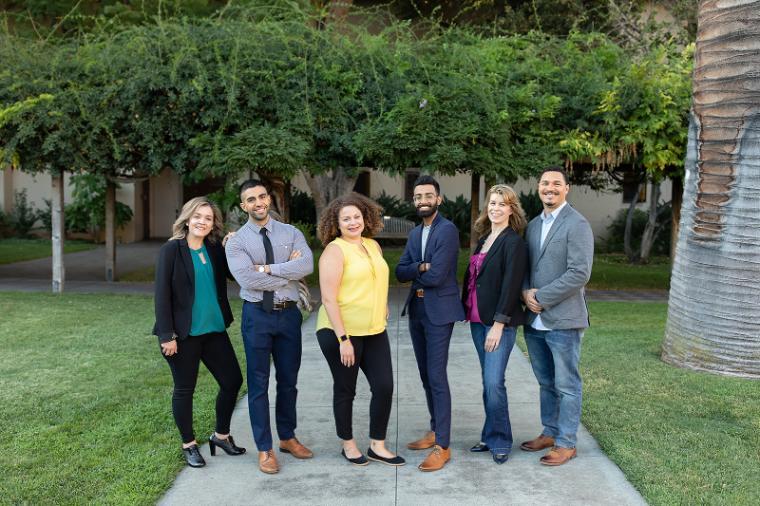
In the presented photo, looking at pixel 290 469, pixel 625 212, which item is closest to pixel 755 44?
pixel 290 469

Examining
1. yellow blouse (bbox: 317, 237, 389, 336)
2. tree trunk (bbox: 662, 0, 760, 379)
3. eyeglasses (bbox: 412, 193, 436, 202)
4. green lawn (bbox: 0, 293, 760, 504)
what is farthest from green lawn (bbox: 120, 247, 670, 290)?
yellow blouse (bbox: 317, 237, 389, 336)

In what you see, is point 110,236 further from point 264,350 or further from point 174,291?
point 264,350

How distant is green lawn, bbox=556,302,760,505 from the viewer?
4.25 meters

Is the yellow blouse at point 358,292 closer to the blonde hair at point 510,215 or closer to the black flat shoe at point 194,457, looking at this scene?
the blonde hair at point 510,215

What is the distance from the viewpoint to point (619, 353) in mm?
7809

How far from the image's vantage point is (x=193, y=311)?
4.48 meters

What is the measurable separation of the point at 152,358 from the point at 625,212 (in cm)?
1777

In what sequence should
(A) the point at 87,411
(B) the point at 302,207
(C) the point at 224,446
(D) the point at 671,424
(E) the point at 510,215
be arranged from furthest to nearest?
(B) the point at 302,207 → (A) the point at 87,411 → (D) the point at 671,424 → (C) the point at 224,446 → (E) the point at 510,215

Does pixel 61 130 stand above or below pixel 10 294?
above

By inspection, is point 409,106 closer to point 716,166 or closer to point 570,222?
point 716,166

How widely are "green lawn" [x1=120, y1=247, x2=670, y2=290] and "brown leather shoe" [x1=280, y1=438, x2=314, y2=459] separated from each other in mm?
8953

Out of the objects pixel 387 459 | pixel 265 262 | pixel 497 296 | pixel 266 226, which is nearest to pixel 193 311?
pixel 265 262

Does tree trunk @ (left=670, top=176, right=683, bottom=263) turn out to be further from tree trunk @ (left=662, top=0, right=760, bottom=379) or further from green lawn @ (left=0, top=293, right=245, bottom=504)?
green lawn @ (left=0, top=293, right=245, bottom=504)

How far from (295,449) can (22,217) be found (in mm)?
19658
